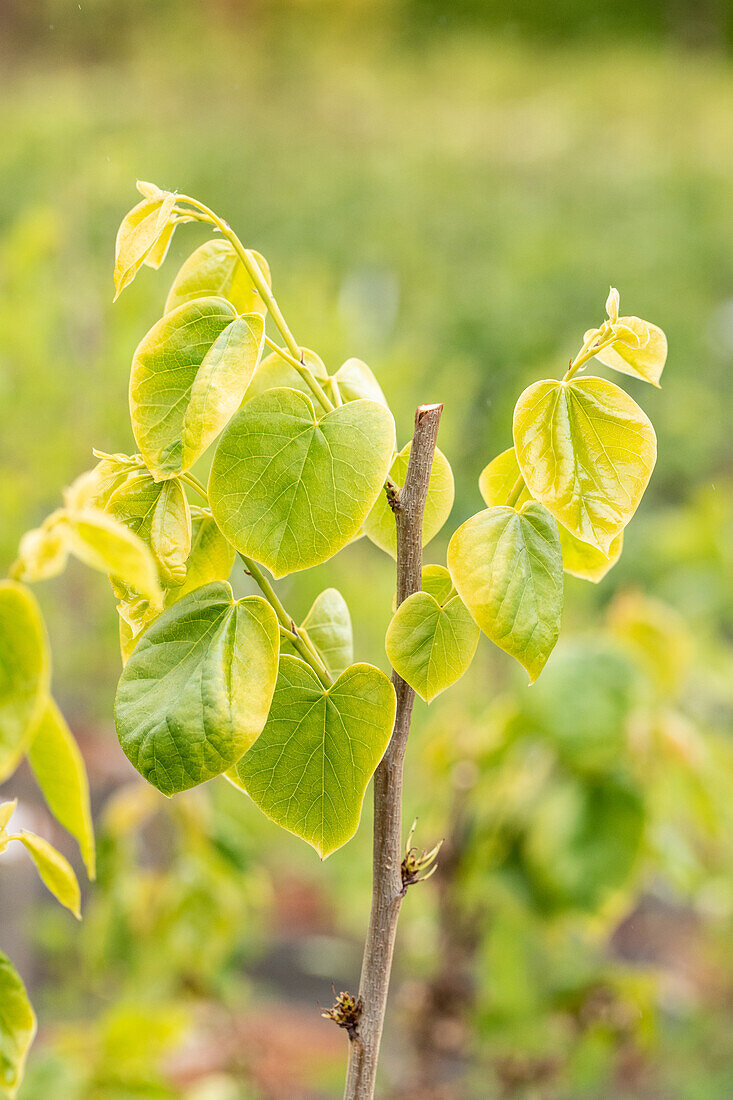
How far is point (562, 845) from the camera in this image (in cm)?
42

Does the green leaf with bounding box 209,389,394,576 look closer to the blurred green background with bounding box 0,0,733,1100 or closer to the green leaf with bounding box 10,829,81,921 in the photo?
the green leaf with bounding box 10,829,81,921

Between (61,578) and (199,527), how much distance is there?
65cm

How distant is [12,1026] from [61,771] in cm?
6

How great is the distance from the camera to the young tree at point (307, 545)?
0.13 meters

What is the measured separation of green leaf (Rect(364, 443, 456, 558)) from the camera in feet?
0.54

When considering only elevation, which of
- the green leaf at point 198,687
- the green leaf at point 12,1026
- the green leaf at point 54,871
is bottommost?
the green leaf at point 12,1026

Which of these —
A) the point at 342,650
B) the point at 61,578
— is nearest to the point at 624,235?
the point at 61,578

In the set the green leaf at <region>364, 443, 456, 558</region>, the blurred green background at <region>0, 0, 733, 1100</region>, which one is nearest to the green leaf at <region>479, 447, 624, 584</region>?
the green leaf at <region>364, 443, 456, 558</region>

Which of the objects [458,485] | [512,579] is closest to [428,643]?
[512,579]

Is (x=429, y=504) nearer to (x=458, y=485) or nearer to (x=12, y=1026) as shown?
(x=12, y=1026)

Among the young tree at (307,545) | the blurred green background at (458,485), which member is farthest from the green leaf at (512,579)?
the blurred green background at (458,485)

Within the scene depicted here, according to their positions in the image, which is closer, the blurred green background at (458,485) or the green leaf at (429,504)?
the green leaf at (429,504)

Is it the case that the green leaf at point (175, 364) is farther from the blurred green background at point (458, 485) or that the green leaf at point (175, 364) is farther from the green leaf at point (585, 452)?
the blurred green background at point (458, 485)

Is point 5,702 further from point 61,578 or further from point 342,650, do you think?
point 61,578
